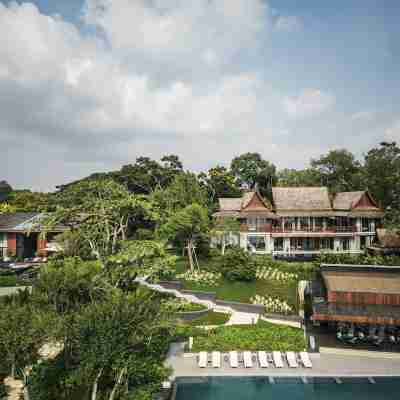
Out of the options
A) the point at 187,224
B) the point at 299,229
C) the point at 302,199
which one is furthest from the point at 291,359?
the point at 302,199

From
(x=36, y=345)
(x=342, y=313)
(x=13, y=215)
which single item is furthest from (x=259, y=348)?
(x=13, y=215)

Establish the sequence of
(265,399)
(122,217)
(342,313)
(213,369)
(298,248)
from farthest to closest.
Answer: (298,248)
(122,217)
(342,313)
(213,369)
(265,399)

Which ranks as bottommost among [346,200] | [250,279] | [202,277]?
[250,279]

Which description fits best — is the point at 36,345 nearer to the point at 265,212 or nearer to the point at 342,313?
the point at 342,313

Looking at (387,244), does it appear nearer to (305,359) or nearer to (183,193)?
(305,359)

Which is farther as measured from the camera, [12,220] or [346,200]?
[12,220]

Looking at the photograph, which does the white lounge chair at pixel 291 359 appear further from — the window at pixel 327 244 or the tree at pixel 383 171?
the tree at pixel 383 171
